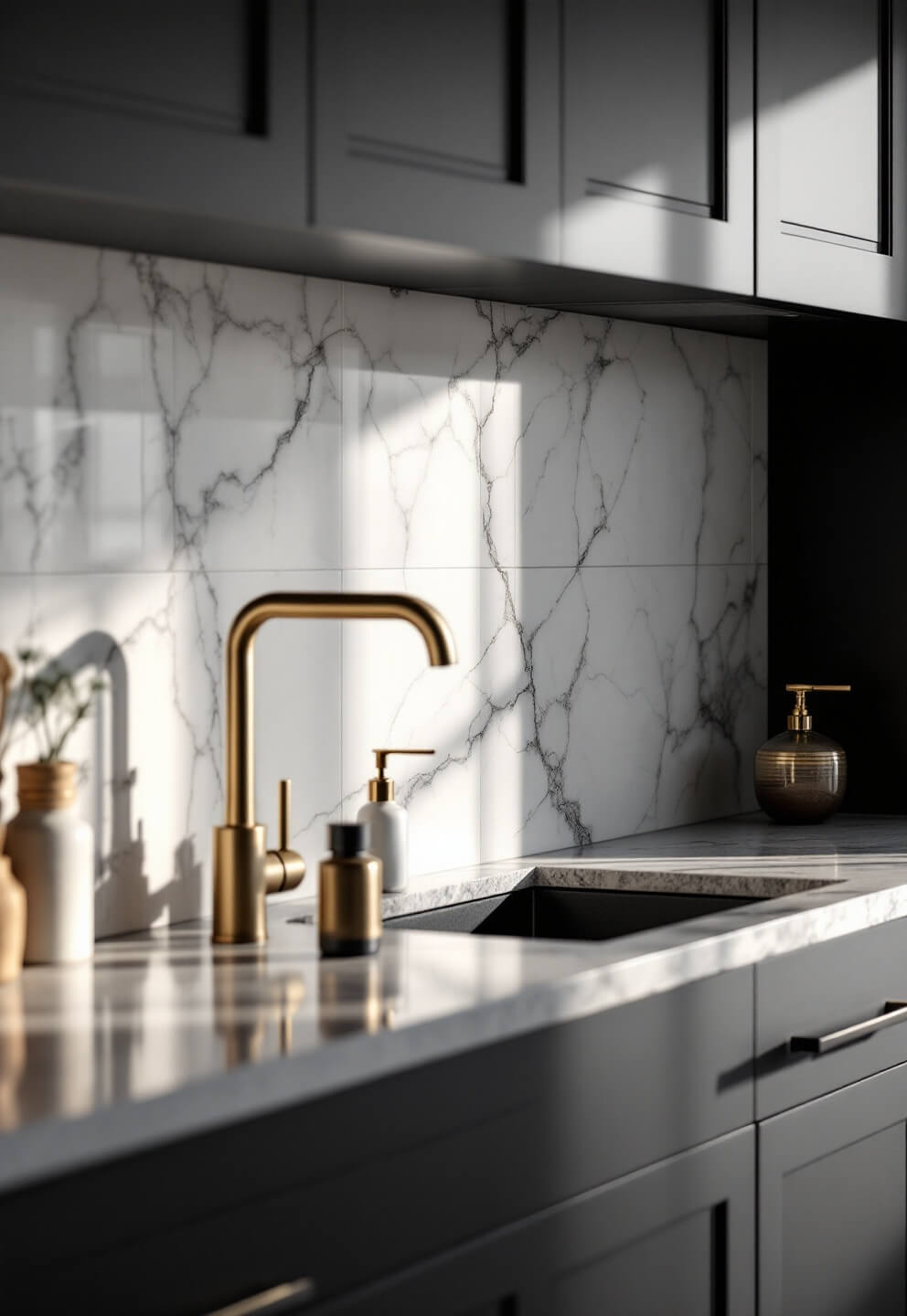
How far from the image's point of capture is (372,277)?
7.22 feet

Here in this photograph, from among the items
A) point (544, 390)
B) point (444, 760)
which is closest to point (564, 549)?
point (544, 390)

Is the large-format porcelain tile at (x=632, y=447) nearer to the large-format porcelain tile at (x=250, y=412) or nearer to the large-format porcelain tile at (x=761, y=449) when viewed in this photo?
the large-format porcelain tile at (x=761, y=449)

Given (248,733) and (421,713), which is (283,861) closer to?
(248,733)

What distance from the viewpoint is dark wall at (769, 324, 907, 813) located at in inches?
116

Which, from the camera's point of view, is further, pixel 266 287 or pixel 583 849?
pixel 583 849

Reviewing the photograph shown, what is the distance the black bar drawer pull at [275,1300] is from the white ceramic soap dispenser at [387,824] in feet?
2.64

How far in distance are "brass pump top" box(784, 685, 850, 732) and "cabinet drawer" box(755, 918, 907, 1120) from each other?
2.10 feet

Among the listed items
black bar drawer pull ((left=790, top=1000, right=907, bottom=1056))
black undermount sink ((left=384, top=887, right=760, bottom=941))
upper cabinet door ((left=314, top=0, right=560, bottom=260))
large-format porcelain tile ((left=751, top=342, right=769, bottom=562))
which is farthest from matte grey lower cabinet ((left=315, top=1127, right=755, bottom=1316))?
large-format porcelain tile ((left=751, top=342, right=769, bottom=562))

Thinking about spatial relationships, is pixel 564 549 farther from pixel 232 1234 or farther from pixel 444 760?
pixel 232 1234

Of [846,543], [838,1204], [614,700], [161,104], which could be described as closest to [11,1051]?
[161,104]

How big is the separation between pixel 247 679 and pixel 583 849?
822 mm

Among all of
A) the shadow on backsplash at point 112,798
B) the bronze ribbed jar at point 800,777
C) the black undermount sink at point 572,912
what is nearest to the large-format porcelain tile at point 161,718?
the shadow on backsplash at point 112,798

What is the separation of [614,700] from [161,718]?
2.96ft

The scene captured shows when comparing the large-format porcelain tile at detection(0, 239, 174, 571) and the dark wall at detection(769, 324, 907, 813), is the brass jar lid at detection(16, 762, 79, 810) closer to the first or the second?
the large-format porcelain tile at detection(0, 239, 174, 571)
